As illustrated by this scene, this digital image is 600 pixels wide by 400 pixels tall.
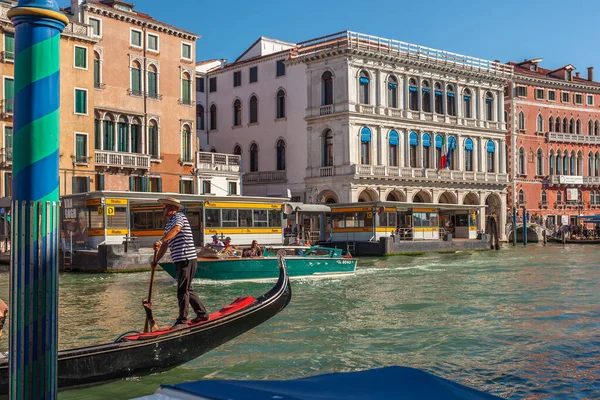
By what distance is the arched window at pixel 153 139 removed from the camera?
30.4 meters

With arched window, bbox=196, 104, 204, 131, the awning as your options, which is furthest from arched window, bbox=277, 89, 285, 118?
the awning

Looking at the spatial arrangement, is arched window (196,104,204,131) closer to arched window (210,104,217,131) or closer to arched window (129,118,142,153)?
arched window (210,104,217,131)

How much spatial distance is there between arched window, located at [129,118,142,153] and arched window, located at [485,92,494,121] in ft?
71.4

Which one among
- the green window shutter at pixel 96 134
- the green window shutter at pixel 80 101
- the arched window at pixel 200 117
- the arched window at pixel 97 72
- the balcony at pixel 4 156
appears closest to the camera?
the balcony at pixel 4 156

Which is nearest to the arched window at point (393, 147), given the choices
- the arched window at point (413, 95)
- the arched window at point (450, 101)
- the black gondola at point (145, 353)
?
the arched window at point (413, 95)

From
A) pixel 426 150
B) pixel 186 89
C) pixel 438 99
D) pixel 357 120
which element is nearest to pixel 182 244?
pixel 186 89

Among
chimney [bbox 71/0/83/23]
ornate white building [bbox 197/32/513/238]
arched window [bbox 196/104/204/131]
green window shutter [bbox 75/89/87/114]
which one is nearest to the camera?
green window shutter [bbox 75/89/87/114]

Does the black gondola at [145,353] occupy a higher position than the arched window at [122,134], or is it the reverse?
the arched window at [122,134]

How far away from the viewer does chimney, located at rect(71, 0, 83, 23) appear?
27797mm

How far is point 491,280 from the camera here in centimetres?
1805

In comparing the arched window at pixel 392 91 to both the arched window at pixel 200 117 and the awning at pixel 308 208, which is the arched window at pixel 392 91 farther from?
the arched window at pixel 200 117

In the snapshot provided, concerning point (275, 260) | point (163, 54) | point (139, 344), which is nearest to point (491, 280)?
point (275, 260)

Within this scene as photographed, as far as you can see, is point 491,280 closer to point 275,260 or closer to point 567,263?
point 275,260

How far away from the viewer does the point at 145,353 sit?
22.3 feet
